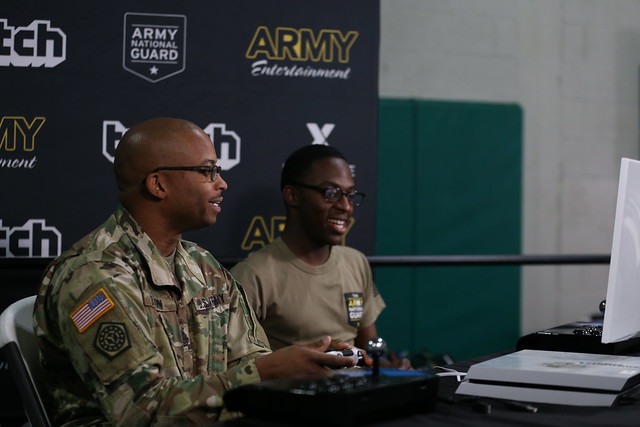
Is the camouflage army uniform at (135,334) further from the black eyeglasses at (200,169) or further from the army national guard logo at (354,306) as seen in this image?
the army national guard logo at (354,306)

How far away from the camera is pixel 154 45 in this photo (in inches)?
104

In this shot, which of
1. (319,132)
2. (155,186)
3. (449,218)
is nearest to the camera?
(155,186)

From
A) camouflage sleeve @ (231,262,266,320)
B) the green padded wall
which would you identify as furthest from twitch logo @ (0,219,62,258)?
the green padded wall

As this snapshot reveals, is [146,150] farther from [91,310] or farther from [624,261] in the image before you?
[624,261]

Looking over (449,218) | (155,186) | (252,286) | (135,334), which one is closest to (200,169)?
(155,186)

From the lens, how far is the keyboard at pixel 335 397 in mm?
1044

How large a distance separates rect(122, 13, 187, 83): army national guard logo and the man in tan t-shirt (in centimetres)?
52

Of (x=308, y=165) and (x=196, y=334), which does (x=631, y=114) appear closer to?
(x=308, y=165)

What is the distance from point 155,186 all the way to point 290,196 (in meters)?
0.92

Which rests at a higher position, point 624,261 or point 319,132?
point 319,132

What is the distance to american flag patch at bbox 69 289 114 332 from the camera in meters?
1.41

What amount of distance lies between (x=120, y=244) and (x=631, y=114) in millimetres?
4878

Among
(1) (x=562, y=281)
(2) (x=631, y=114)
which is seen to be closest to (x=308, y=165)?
(1) (x=562, y=281)

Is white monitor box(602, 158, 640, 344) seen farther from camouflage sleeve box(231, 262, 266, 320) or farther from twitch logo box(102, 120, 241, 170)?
twitch logo box(102, 120, 241, 170)
